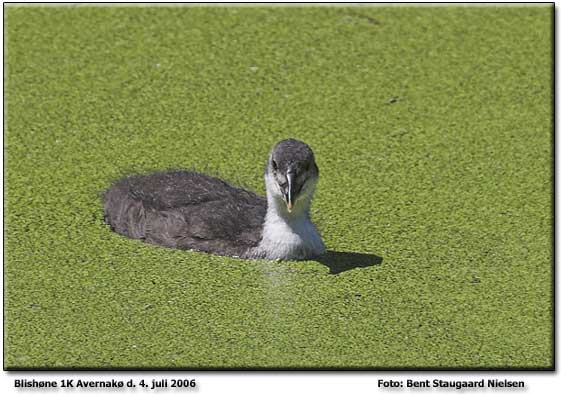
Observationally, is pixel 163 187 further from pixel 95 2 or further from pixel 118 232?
pixel 95 2

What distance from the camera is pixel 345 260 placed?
9680mm

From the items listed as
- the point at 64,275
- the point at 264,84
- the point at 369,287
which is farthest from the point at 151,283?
the point at 264,84

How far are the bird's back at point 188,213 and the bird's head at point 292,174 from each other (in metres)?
0.32

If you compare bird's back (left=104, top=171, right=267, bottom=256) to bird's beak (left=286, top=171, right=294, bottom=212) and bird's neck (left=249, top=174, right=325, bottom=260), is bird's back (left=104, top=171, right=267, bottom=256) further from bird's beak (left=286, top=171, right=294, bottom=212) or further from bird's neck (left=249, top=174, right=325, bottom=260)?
bird's beak (left=286, top=171, right=294, bottom=212)

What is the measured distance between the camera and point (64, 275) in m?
9.51

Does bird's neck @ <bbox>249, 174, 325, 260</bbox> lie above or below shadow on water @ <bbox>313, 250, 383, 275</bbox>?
Result: above

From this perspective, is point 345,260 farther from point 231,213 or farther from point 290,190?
point 231,213

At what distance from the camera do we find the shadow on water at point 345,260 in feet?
31.4

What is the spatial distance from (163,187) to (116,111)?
1827 millimetres

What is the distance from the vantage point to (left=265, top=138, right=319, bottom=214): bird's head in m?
9.41

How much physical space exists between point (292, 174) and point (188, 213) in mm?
800

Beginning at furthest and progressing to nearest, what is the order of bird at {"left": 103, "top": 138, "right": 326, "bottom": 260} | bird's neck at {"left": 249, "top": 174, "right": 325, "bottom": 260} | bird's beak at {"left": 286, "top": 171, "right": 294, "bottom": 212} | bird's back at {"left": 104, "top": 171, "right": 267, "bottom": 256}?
bird's back at {"left": 104, "top": 171, "right": 267, "bottom": 256}
bird's neck at {"left": 249, "top": 174, "right": 325, "bottom": 260}
bird at {"left": 103, "top": 138, "right": 326, "bottom": 260}
bird's beak at {"left": 286, "top": 171, "right": 294, "bottom": 212}

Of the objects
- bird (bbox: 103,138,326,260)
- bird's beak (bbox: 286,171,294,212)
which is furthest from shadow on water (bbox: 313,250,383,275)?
bird's beak (bbox: 286,171,294,212)

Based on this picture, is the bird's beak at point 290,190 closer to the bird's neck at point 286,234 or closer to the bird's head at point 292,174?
the bird's head at point 292,174
